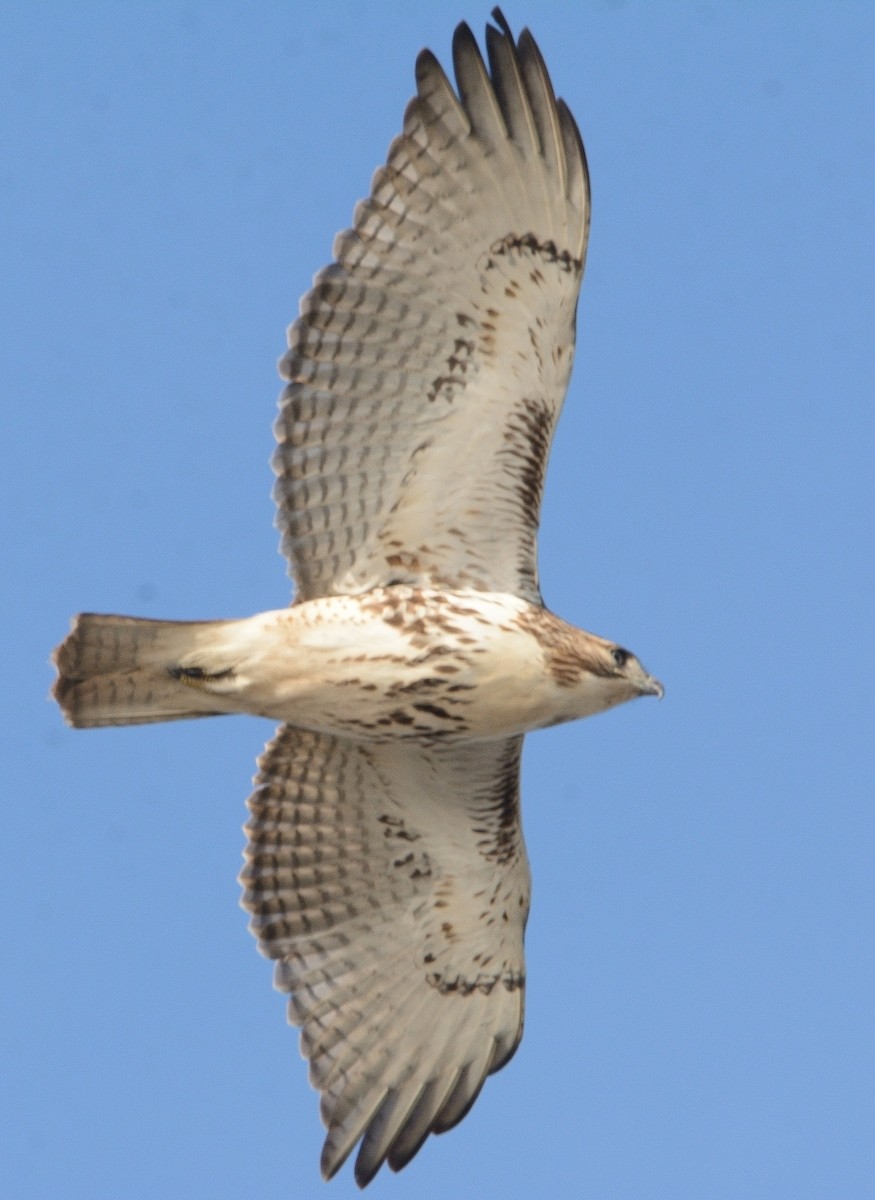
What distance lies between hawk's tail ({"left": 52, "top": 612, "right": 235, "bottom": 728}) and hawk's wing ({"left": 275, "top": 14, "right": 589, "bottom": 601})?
663 mm

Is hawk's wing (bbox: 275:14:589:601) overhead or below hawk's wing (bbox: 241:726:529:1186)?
overhead

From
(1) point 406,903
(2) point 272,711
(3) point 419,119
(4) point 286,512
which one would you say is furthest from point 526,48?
(1) point 406,903

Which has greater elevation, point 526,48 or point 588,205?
point 526,48

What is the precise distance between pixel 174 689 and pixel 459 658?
55.5 inches

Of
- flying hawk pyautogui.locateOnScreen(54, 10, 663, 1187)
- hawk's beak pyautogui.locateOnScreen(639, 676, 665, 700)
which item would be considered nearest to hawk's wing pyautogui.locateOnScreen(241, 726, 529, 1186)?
flying hawk pyautogui.locateOnScreen(54, 10, 663, 1187)

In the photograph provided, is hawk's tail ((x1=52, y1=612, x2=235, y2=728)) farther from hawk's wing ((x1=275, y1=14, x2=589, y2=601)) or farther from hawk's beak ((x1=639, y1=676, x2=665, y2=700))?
hawk's beak ((x1=639, y1=676, x2=665, y2=700))

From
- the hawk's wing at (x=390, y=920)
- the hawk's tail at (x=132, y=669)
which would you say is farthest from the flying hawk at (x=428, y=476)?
the hawk's wing at (x=390, y=920)

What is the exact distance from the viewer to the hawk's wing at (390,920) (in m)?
11.8

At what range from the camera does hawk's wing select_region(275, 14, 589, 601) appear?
10.8m

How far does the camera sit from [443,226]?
10773 millimetres

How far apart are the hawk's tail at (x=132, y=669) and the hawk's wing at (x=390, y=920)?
1.00m

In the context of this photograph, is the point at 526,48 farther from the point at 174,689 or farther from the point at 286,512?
the point at 174,689

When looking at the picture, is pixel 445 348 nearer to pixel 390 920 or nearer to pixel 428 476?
pixel 428 476

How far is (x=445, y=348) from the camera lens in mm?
10961
